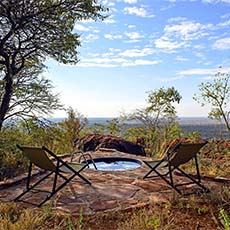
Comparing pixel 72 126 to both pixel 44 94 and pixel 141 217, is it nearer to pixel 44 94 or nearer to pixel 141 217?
pixel 44 94

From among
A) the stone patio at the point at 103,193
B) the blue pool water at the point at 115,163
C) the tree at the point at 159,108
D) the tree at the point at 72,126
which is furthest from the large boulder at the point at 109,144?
the stone patio at the point at 103,193

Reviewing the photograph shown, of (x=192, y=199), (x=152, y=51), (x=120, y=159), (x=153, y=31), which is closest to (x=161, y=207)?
(x=192, y=199)

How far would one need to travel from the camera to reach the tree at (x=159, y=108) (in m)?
14.1

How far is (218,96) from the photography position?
38.3 ft

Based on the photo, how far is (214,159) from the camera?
9922 mm

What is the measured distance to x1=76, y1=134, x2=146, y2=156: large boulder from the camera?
11.9m

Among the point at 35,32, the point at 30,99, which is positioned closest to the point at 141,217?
the point at 35,32

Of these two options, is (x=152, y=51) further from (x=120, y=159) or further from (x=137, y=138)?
(x=120, y=159)

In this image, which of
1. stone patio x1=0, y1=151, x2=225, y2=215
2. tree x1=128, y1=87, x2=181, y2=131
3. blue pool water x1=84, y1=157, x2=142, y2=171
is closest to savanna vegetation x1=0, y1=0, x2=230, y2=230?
stone patio x1=0, y1=151, x2=225, y2=215

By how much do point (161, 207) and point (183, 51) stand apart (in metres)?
10.4

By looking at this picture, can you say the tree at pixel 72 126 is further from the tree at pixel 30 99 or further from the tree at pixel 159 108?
the tree at pixel 159 108

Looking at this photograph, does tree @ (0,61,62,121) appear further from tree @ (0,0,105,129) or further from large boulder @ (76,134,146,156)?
large boulder @ (76,134,146,156)

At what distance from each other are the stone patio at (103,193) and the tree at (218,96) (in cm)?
520

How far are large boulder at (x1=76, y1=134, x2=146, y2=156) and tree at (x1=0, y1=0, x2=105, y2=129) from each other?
291 cm
